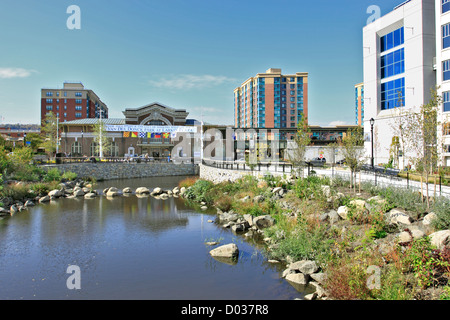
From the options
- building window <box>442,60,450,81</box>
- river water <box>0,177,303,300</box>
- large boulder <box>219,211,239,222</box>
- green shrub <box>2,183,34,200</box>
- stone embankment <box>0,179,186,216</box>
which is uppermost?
building window <box>442,60,450,81</box>

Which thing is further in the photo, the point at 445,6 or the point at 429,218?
the point at 445,6

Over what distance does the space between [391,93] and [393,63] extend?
10.3ft

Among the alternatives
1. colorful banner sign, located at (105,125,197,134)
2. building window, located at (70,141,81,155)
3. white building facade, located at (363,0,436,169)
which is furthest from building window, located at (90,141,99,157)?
white building facade, located at (363,0,436,169)

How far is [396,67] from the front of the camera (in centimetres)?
3291

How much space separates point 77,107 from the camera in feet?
346

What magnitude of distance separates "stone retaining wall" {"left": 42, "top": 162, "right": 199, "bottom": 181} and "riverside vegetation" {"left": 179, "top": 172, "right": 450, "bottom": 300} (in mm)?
32456

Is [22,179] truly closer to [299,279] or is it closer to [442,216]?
[299,279]

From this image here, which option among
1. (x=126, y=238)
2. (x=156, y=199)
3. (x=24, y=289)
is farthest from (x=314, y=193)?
(x=156, y=199)

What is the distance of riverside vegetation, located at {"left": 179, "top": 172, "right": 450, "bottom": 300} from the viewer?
814 cm

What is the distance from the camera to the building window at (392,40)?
3225cm

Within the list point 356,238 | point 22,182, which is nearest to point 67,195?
point 22,182

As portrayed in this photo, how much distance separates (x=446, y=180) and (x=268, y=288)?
44.9 feet

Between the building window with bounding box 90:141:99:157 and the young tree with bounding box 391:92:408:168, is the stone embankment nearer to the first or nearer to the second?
the young tree with bounding box 391:92:408:168

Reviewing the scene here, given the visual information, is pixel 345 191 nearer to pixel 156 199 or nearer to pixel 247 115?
pixel 156 199
